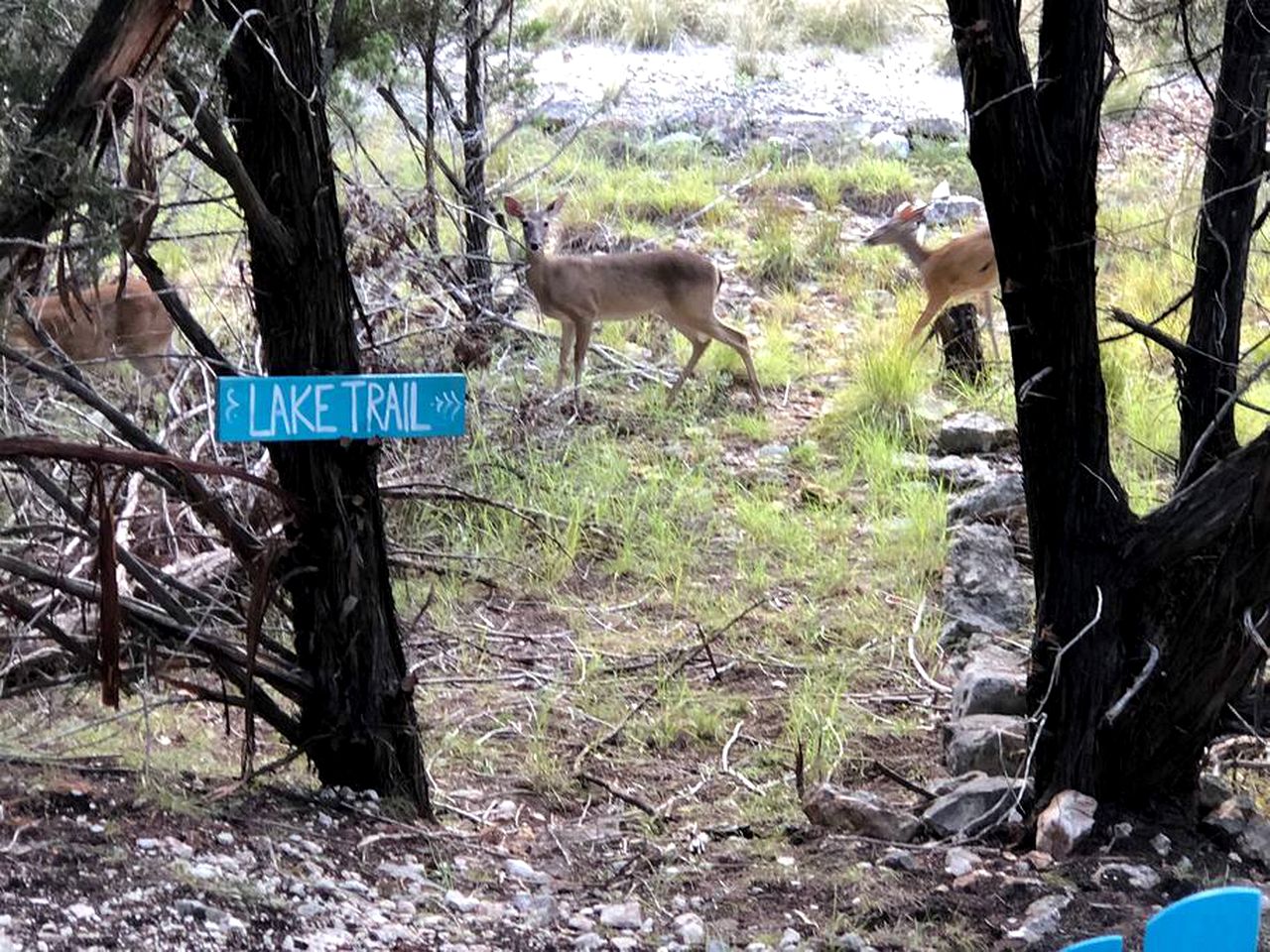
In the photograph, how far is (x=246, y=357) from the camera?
6.20 metres

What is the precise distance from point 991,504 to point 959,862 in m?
3.60

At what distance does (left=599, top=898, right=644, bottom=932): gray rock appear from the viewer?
3.49 m

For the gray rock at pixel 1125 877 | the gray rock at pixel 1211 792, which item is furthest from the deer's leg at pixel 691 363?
the gray rock at pixel 1125 877

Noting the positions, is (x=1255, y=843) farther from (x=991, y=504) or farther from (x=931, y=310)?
(x=931, y=310)

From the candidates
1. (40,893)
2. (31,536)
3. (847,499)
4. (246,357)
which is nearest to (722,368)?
(847,499)

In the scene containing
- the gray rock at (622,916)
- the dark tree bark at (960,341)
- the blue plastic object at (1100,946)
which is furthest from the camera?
the dark tree bark at (960,341)

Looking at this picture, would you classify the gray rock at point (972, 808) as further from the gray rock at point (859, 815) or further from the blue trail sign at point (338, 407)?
the blue trail sign at point (338, 407)

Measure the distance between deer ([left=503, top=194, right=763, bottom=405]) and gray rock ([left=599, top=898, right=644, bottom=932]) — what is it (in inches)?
239

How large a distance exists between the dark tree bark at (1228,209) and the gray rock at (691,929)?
1.61 m

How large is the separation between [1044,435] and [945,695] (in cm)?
191

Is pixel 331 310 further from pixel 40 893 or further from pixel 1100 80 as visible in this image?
pixel 1100 80

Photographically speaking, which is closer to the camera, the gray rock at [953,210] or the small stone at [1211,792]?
the small stone at [1211,792]

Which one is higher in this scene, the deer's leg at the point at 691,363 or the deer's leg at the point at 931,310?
the deer's leg at the point at 931,310

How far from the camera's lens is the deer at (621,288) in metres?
9.66
